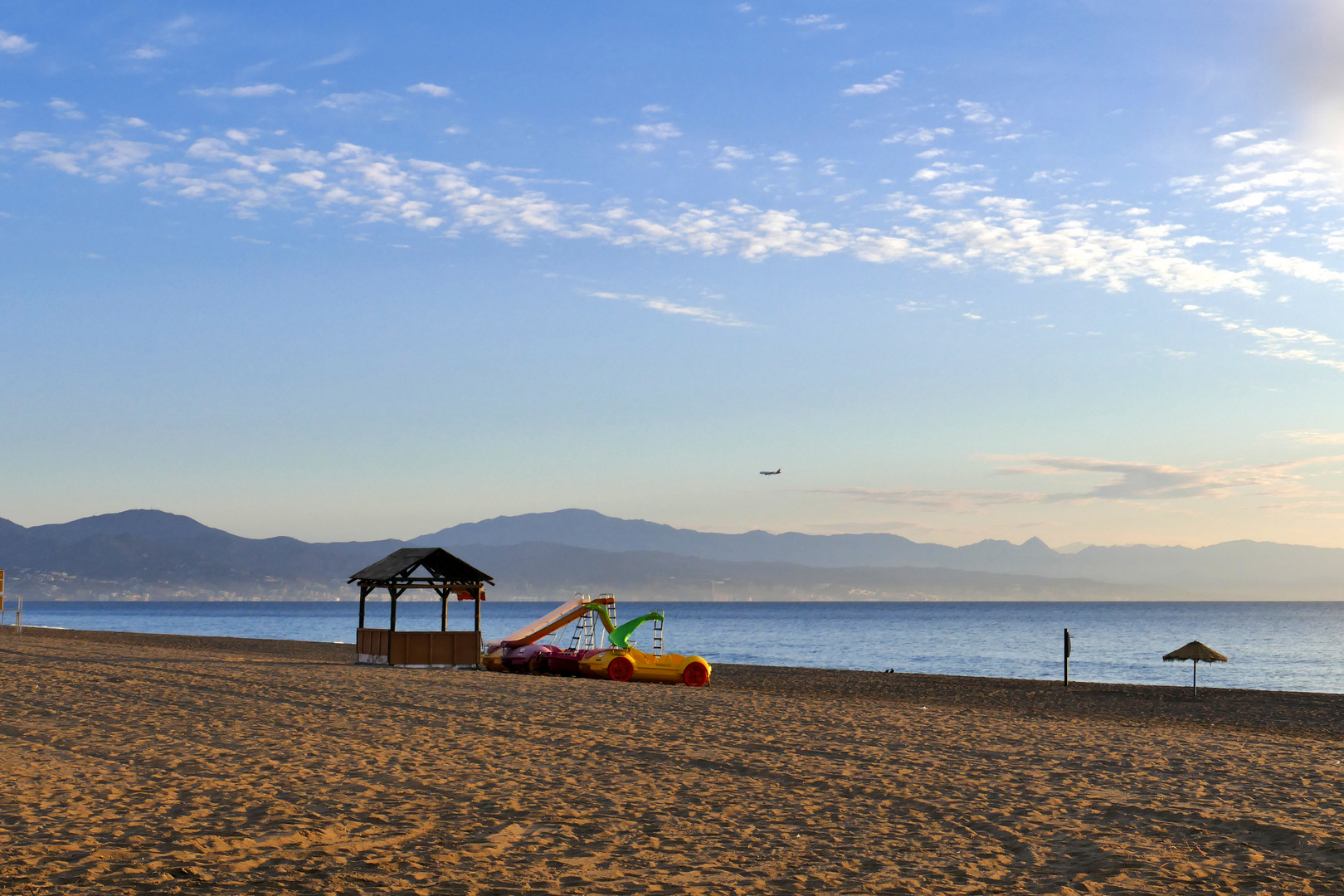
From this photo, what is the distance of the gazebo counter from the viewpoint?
27.4 m

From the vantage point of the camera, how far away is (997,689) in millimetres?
31656

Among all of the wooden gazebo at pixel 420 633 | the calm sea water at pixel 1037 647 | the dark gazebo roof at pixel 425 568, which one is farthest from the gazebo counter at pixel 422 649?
the calm sea water at pixel 1037 647

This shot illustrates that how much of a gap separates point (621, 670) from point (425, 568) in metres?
5.74

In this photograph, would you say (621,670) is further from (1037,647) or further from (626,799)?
(1037,647)

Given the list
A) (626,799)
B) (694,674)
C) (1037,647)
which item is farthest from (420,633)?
(1037,647)

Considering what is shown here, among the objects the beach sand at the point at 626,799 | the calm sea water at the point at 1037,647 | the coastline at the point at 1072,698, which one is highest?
the beach sand at the point at 626,799

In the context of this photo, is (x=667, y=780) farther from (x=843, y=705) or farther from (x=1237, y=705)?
(x=1237, y=705)

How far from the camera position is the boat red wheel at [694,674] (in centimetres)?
2759

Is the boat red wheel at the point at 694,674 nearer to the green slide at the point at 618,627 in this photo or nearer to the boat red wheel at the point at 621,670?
the boat red wheel at the point at 621,670

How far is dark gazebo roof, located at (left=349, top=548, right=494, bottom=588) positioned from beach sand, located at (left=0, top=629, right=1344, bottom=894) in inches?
328

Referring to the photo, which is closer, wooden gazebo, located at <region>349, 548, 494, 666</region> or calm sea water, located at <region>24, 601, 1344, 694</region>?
wooden gazebo, located at <region>349, 548, 494, 666</region>

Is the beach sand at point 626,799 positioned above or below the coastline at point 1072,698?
above

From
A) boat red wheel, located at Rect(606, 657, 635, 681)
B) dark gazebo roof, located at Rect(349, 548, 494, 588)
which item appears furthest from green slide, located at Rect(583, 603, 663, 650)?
dark gazebo roof, located at Rect(349, 548, 494, 588)

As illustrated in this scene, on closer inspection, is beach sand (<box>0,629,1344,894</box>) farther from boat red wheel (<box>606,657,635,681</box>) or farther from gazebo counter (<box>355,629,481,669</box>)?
gazebo counter (<box>355,629,481,669</box>)
